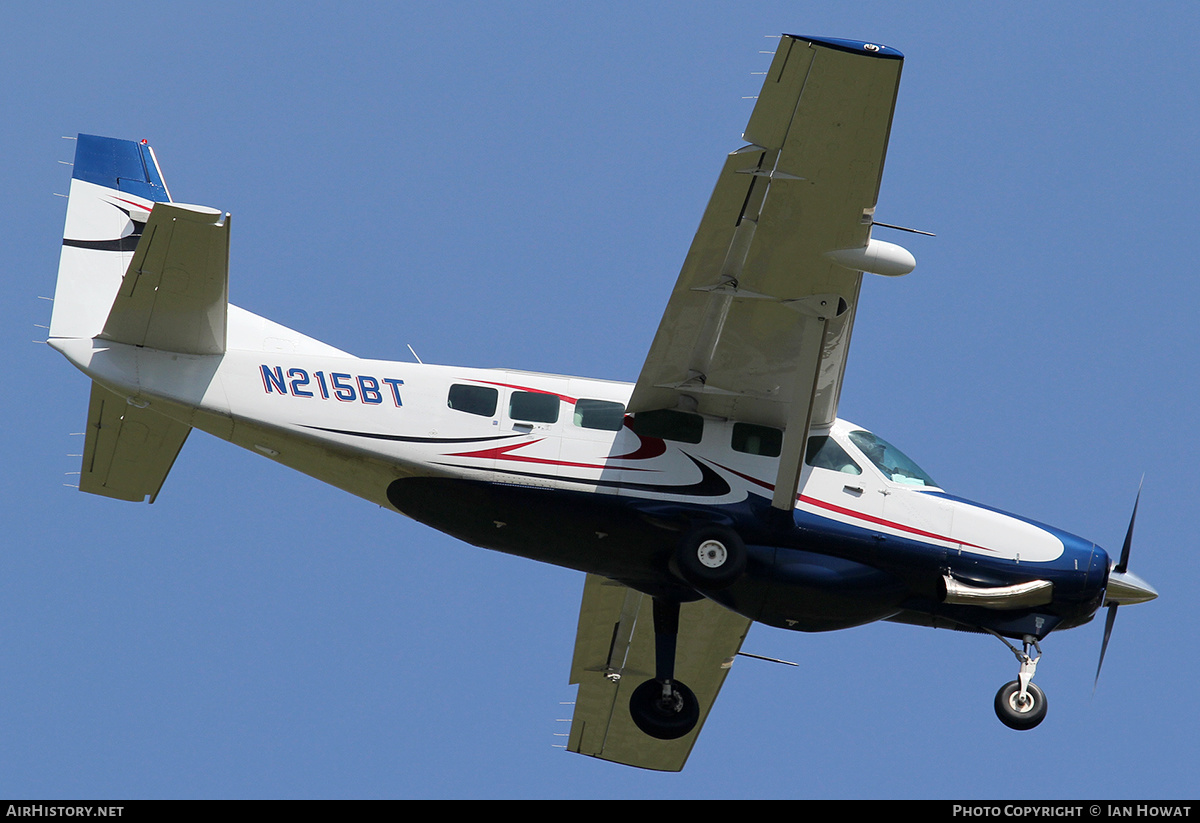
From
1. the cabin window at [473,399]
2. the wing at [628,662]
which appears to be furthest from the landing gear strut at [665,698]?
the cabin window at [473,399]

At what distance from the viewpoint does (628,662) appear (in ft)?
61.9

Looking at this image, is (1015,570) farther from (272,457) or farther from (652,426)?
(272,457)

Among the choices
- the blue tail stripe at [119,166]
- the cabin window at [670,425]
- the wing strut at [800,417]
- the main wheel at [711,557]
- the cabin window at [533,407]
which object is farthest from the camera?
the blue tail stripe at [119,166]

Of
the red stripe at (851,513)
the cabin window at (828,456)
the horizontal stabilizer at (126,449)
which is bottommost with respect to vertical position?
the horizontal stabilizer at (126,449)

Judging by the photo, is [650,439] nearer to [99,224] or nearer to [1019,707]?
[1019,707]

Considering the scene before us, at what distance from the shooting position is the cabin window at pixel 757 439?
49.6 feet

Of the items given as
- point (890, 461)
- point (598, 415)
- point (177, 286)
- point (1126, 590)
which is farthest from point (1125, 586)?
point (177, 286)

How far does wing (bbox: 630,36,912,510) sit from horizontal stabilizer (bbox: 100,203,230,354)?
4.56 metres

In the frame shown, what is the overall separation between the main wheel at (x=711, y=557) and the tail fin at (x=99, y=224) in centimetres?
674

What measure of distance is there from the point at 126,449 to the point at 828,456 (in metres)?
7.85

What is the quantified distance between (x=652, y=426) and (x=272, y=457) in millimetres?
4148

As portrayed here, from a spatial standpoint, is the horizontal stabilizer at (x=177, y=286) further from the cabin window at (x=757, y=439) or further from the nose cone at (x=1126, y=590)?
the nose cone at (x=1126, y=590)

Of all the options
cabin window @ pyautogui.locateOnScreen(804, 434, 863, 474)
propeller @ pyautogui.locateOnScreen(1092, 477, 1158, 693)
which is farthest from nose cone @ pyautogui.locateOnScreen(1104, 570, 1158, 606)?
cabin window @ pyautogui.locateOnScreen(804, 434, 863, 474)

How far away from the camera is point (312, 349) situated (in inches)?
600
